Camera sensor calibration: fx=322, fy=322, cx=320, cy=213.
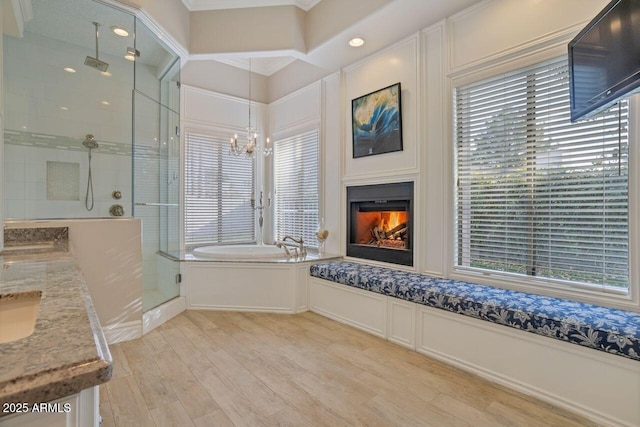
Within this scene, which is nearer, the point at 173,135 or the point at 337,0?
the point at 337,0

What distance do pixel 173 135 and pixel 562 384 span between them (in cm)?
424

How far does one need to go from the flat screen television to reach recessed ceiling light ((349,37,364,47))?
1.87 metres

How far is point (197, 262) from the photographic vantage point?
3.60m

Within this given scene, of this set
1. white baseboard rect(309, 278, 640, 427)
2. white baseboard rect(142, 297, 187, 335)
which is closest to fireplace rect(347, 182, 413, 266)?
white baseboard rect(309, 278, 640, 427)

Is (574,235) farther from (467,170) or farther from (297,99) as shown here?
→ (297,99)

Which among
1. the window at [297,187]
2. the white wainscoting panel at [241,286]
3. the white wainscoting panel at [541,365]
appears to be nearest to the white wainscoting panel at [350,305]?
the white wainscoting panel at [241,286]

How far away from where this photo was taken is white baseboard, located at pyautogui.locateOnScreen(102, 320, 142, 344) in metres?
2.71

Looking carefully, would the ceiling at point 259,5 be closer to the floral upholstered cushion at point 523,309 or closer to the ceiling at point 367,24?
the ceiling at point 367,24

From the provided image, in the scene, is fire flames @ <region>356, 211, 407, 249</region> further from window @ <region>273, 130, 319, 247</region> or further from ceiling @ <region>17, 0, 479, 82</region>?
ceiling @ <region>17, 0, 479, 82</region>

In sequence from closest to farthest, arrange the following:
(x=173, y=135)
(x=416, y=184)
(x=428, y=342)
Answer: (x=428, y=342) < (x=416, y=184) < (x=173, y=135)

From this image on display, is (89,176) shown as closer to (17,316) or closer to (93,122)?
(93,122)

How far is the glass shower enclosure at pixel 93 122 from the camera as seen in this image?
9.82 feet

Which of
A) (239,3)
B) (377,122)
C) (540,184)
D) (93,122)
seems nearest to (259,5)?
(239,3)

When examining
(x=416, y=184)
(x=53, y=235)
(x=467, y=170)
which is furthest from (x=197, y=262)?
(x=467, y=170)
